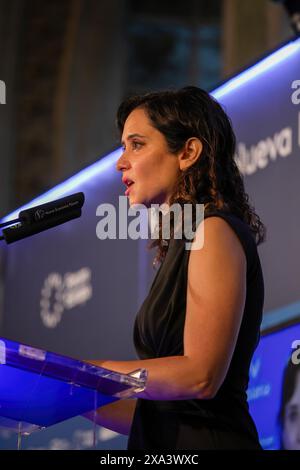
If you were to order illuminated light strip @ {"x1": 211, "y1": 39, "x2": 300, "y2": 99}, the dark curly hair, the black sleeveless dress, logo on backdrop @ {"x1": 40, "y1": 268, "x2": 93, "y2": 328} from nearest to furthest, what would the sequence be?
the black sleeveless dress
the dark curly hair
illuminated light strip @ {"x1": 211, "y1": 39, "x2": 300, "y2": 99}
logo on backdrop @ {"x1": 40, "y1": 268, "x2": 93, "y2": 328}

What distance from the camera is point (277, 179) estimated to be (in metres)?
2.70

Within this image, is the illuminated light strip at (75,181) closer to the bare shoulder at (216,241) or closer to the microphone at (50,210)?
the microphone at (50,210)

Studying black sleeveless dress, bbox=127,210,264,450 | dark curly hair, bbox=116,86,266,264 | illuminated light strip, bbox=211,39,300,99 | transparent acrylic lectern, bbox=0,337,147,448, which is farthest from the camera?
illuminated light strip, bbox=211,39,300,99

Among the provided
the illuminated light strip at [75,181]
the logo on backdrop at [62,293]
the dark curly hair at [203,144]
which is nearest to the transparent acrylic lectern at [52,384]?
the dark curly hair at [203,144]

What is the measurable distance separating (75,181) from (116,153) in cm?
32

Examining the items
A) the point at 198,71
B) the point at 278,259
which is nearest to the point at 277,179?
the point at 278,259

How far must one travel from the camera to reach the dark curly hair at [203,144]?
191 centimetres

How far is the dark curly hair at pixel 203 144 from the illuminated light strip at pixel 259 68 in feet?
2.22

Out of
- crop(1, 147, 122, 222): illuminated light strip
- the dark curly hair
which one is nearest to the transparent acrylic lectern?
the dark curly hair

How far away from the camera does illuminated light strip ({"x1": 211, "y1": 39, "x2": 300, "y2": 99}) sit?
2601 millimetres

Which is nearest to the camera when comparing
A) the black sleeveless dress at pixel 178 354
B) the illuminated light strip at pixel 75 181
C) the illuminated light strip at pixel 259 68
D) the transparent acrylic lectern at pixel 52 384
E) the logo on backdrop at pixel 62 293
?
the transparent acrylic lectern at pixel 52 384

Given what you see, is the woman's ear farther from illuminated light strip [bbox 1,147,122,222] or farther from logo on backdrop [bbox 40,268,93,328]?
logo on backdrop [bbox 40,268,93,328]

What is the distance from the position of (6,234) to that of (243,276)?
444mm

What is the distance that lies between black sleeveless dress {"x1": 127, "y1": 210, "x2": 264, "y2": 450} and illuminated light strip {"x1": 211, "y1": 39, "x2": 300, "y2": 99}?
0.93m
